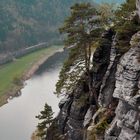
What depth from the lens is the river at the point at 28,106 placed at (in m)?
92.1

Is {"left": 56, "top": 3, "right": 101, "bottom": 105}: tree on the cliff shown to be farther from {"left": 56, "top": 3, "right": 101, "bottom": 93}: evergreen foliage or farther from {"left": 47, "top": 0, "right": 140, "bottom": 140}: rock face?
{"left": 47, "top": 0, "right": 140, "bottom": 140}: rock face

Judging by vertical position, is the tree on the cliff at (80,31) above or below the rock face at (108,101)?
above

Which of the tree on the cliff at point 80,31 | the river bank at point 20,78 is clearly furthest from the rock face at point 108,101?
the river bank at point 20,78

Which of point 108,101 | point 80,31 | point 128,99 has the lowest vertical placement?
point 108,101

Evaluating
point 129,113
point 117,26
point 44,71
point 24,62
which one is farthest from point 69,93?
point 24,62

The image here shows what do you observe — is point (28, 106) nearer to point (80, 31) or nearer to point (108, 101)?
point (80, 31)

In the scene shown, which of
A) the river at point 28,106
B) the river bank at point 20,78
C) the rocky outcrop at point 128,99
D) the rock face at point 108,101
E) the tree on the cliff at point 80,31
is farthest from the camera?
the river bank at point 20,78

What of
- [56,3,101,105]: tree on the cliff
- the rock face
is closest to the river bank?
the rock face

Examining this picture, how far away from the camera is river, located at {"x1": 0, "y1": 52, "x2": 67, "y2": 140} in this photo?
92.1 m

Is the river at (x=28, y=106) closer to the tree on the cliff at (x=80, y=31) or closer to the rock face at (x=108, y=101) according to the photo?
the rock face at (x=108, y=101)

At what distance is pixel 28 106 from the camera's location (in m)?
112

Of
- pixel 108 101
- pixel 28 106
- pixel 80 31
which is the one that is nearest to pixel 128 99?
pixel 108 101

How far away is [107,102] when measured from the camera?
42.2 m

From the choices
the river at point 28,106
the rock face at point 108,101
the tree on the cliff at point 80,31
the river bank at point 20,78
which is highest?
the tree on the cliff at point 80,31
